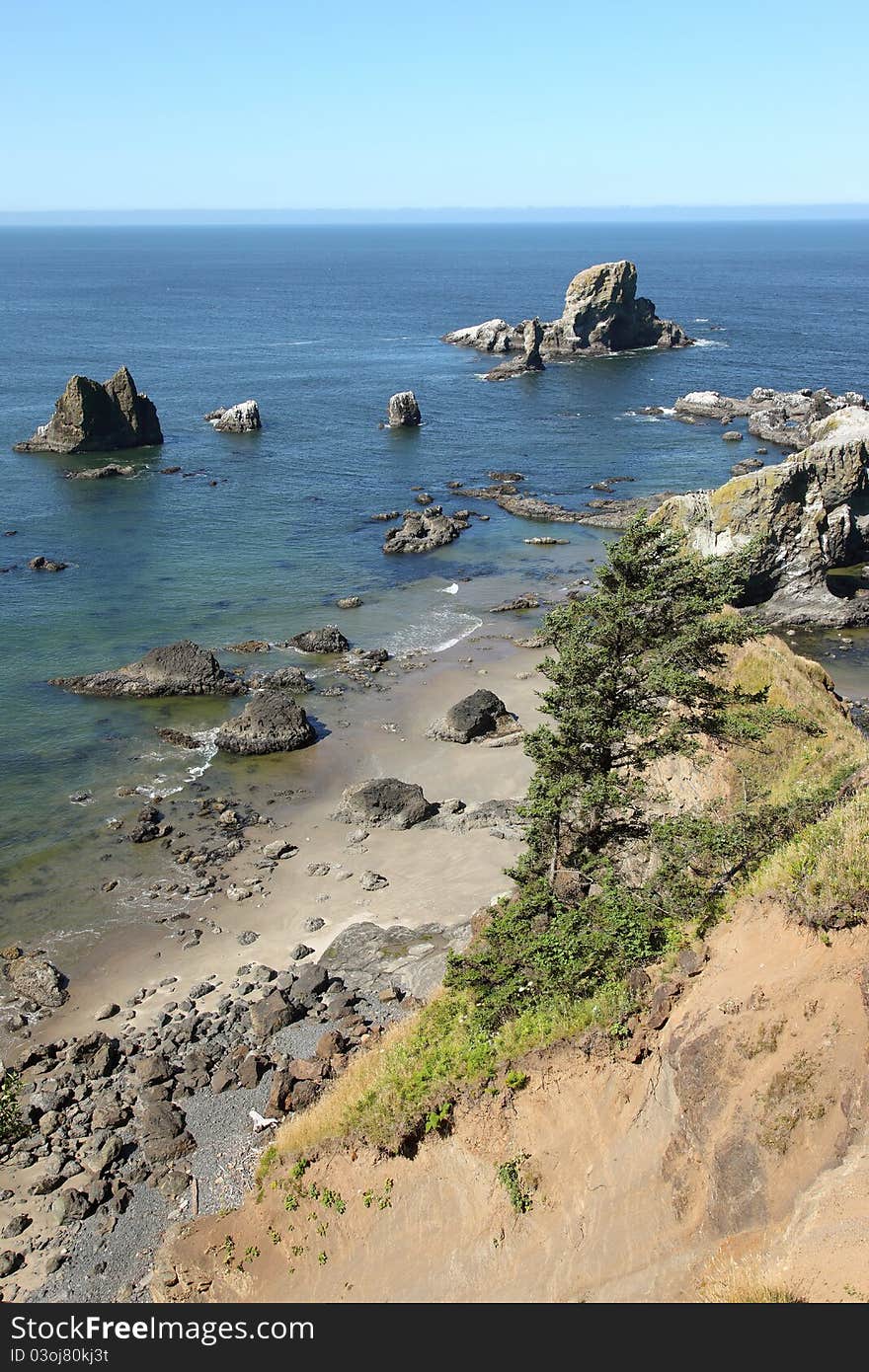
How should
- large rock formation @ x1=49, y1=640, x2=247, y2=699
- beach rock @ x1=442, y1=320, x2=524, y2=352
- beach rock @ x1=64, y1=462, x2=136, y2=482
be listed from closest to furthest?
1. large rock formation @ x1=49, y1=640, x2=247, y2=699
2. beach rock @ x1=64, y1=462, x2=136, y2=482
3. beach rock @ x1=442, y1=320, x2=524, y2=352

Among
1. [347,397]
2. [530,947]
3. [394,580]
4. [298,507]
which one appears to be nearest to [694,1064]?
[530,947]

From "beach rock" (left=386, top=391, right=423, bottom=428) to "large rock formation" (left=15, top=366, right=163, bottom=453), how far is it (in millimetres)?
27222

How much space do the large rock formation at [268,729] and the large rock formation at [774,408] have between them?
72.4 meters

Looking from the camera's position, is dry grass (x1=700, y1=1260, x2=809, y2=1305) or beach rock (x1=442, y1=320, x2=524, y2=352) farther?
beach rock (x1=442, y1=320, x2=524, y2=352)

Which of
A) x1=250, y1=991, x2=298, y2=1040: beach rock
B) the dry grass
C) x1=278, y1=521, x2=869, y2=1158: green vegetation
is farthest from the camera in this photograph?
x1=250, y1=991, x2=298, y2=1040: beach rock

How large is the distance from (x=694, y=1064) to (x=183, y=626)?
165 ft

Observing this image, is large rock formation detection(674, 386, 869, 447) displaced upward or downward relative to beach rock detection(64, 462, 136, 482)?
upward

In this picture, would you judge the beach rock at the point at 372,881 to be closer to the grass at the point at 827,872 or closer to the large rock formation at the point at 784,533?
the grass at the point at 827,872

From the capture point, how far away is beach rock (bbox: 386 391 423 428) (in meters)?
107

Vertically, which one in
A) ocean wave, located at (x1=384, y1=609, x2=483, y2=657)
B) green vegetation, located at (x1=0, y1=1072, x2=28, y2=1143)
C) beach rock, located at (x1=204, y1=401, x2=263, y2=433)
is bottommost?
green vegetation, located at (x1=0, y1=1072, x2=28, y2=1143)

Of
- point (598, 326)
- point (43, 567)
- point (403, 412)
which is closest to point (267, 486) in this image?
point (403, 412)

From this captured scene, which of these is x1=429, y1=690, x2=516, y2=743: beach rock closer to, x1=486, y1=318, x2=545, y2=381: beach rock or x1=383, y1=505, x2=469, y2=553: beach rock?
x1=383, y1=505, x2=469, y2=553: beach rock

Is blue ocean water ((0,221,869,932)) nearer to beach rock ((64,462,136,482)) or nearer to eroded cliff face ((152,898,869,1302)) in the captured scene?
beach rock ((64,462,136,482))

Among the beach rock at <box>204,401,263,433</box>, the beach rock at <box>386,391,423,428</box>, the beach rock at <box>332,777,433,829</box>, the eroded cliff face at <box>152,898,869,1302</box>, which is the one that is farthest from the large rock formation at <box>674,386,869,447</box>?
the eroded cliff face at <box>152,898,869,1302</box>
